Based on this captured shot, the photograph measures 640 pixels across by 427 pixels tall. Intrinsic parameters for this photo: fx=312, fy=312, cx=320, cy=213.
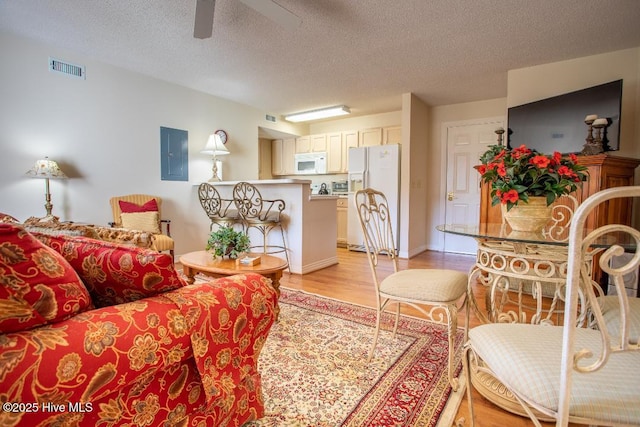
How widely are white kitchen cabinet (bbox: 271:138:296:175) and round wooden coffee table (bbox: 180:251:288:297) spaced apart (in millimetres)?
4441

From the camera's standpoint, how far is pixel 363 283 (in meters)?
3.30

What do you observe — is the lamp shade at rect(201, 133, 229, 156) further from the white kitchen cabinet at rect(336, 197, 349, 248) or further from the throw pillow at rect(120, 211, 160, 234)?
the white kitchen cabinet at rect(336, 197, 349, 248)

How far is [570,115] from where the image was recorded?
3.28m

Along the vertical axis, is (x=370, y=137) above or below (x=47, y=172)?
above

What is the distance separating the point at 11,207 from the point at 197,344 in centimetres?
344

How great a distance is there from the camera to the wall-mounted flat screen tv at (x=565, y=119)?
117 inches

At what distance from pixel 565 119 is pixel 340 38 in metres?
2.53

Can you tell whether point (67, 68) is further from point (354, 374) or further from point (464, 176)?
point (464, 176)

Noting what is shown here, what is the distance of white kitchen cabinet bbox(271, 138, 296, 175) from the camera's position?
261 inches

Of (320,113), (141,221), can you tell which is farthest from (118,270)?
(320,113)

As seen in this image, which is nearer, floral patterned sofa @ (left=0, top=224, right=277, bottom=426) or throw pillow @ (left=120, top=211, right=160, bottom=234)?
floral patterned sofa @ (left=0, top=224, right=277, bottom=426)

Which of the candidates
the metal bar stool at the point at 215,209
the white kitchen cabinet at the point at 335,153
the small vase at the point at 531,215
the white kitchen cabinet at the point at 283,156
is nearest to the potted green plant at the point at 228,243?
the metal bar stool at the point at 215,209

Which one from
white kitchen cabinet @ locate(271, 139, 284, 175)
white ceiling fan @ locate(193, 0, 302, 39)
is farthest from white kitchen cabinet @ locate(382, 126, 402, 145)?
white ceiling fan @ locate(193, 0, 302, 39)

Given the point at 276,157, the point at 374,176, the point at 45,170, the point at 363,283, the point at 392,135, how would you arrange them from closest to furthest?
the point at 45,170
the point at 363,283
the point at 374,176
the point at 392,135
the point at 276,157
